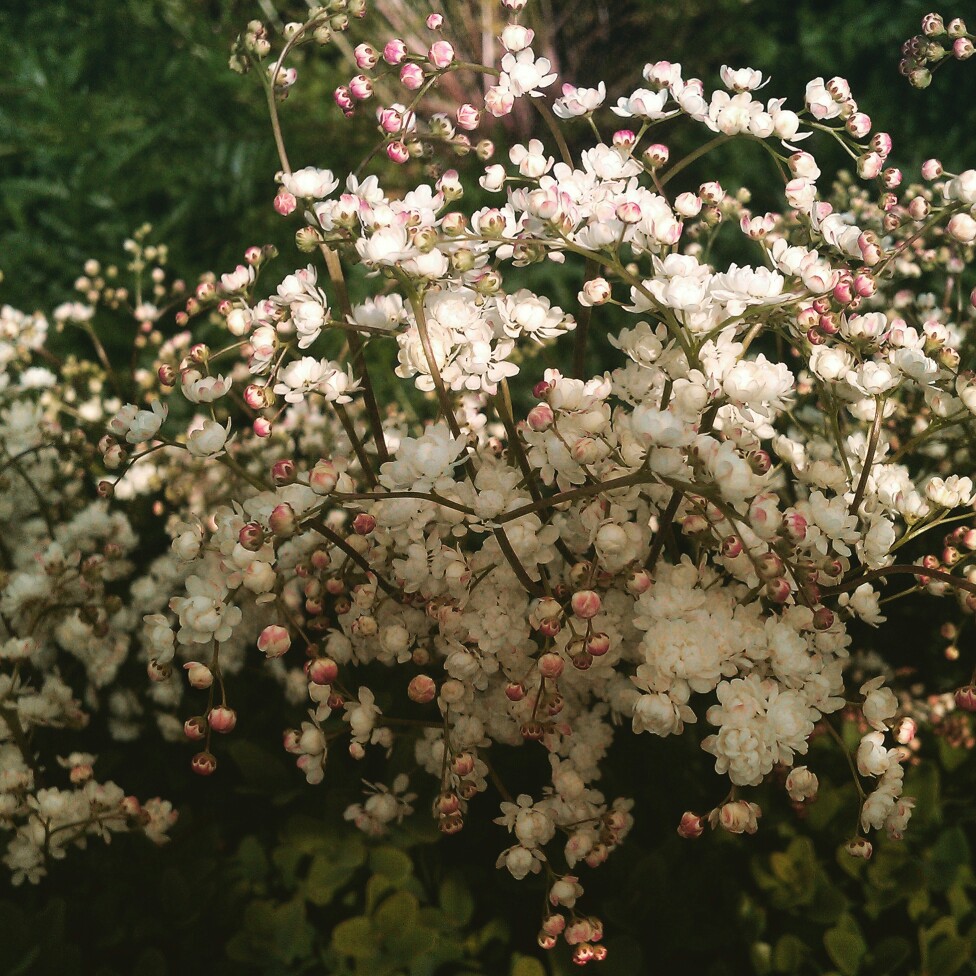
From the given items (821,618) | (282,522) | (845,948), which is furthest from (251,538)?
(845,948)

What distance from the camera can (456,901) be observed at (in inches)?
28.0

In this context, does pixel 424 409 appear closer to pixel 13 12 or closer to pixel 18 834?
pixel 18 834

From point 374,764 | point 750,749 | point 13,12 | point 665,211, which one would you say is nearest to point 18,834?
point 374,764

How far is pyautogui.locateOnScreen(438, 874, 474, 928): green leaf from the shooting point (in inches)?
27.8

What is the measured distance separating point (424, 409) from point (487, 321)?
107 centimetres

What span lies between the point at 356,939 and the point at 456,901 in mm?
85

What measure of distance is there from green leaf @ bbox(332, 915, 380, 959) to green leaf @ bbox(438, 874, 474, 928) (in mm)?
61

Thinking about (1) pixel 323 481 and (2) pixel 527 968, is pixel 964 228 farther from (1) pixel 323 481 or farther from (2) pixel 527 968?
(2) pixel 527 968

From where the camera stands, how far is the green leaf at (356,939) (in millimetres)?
684

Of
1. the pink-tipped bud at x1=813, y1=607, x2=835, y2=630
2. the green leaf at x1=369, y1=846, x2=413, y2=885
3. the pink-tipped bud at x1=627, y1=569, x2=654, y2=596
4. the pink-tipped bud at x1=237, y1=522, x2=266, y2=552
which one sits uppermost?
the pink-tipped bud at x1=237, y1=522, x2=266, y2=552

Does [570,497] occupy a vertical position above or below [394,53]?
below

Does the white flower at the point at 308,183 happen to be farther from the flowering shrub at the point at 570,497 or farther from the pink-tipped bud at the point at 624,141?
the pink-tipped bud at the point at 624,141

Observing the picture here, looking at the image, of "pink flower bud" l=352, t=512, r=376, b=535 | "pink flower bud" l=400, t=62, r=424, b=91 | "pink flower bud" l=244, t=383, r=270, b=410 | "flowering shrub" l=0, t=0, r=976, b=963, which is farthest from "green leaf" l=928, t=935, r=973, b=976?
"pink flower bud" l=400, t=62, r=424, b=91

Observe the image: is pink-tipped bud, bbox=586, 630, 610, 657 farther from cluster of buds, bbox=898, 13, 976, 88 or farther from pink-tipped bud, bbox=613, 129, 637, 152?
cluster of buds, bbox=898, 13, 976, 88
